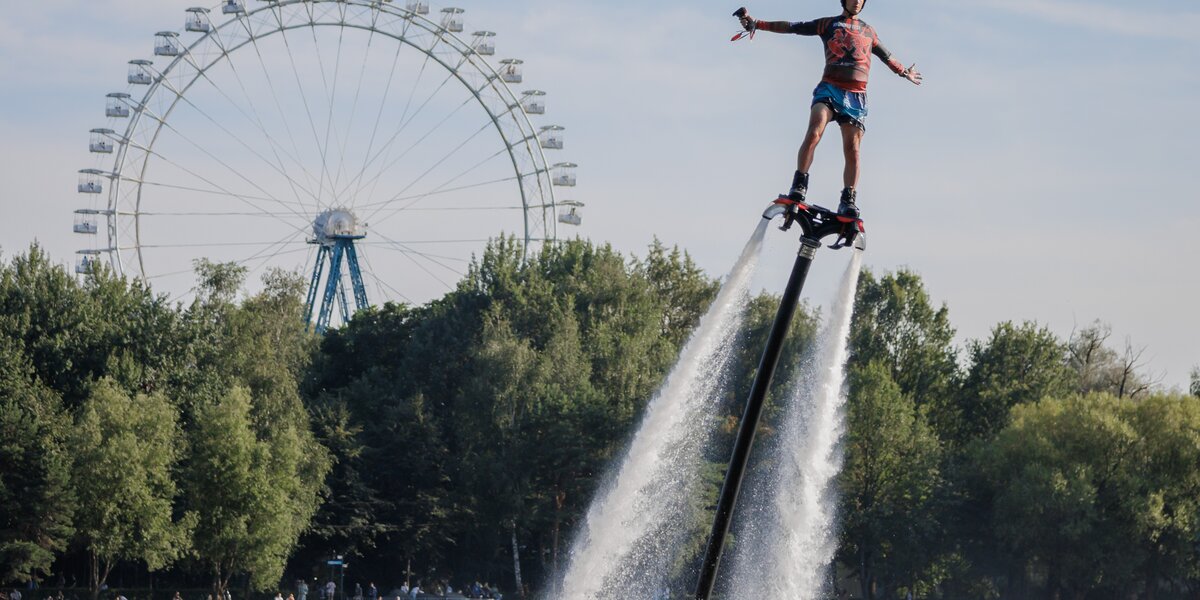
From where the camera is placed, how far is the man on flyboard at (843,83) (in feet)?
53.1

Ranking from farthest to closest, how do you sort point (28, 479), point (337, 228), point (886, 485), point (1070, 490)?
point (337, 228) → point (886, 485) → point (1070, 490) → point (28, 479)

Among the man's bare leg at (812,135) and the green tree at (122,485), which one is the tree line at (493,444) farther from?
the man's bare leg at (812,135)

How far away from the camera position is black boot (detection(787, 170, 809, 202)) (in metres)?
15.9

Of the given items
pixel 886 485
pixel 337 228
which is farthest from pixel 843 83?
pixel 337 228

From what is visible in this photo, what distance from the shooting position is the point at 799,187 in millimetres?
15977

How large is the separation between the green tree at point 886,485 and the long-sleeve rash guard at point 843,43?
255 ft

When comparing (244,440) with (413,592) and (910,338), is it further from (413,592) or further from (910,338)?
(910,338)

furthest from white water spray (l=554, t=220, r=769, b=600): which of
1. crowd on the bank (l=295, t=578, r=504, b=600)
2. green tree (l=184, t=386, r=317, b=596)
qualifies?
crowd on the bank (l=295, t=578, r=504, b=600)

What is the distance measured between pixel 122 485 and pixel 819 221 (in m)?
69.5

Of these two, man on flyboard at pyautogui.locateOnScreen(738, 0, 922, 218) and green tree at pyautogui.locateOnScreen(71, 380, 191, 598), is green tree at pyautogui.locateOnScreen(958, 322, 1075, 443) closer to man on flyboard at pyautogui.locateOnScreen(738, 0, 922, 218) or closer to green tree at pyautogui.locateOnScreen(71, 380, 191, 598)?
green tree at pyautogui.locateOnScreen(71, 380, 191, 598)

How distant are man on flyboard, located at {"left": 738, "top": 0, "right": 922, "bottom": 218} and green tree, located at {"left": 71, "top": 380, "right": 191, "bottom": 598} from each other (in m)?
68.7

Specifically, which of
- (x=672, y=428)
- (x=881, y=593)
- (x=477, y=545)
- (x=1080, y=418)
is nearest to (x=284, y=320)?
(x=477, y=545)

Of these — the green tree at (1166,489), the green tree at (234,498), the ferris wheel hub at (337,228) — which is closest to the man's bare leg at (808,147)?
the green tree at (234,498)

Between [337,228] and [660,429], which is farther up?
[337,228]
